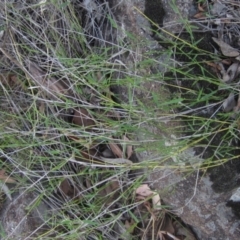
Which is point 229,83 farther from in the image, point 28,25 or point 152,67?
point 28,25

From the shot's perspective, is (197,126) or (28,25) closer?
(197,126)

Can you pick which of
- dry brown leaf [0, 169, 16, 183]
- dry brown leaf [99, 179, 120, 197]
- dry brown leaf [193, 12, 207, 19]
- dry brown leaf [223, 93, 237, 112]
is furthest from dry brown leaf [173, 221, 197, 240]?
dry brown leaf [193, 12, 207, 19]

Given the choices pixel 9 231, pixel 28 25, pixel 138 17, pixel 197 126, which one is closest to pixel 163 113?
pixel 197 126

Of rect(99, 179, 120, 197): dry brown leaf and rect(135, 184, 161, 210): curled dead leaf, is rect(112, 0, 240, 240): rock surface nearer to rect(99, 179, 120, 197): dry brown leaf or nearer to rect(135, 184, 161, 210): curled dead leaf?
rect(135, 184, 161, 210): curled dead leaf

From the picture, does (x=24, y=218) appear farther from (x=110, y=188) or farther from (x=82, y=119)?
(x=82, y=119)

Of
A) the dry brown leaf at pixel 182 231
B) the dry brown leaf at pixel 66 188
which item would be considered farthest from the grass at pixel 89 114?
the dry brown leaf at pixel 182 231

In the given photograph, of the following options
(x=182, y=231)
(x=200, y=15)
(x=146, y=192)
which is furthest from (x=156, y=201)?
(x=200, y=15)
